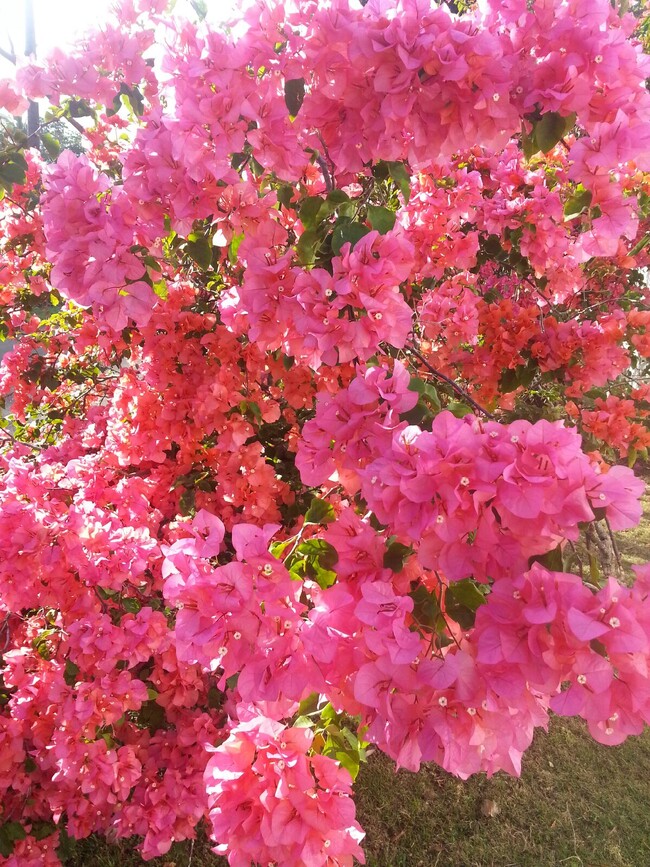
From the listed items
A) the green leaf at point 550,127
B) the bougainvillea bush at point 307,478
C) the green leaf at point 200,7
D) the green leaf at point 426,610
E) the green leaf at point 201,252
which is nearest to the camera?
the bougainvillea bush at point 307,478

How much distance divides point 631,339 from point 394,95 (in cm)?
175

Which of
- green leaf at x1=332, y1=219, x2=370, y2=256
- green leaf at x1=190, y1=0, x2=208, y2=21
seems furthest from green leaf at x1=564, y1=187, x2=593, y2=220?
green leaf at x1=190, y1=0, x2=208, y2=21

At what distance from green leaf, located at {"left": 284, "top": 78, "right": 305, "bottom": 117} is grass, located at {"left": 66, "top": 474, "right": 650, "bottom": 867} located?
2568 millimetres

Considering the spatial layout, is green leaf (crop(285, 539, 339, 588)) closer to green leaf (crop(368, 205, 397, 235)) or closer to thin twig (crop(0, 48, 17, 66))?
green leaf (crop(368, 205, 397, 235))

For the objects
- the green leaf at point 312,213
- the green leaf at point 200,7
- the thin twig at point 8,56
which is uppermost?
the thin twig at point 8,56

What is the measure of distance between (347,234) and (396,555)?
63 centimetres

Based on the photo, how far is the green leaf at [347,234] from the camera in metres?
1.15

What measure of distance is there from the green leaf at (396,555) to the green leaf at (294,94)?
0.88 metres

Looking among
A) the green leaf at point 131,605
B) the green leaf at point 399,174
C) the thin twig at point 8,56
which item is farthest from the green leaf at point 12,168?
the green leaf at point 131,605

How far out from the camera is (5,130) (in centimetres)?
184

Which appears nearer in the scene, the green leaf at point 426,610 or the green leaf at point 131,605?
the green leaf at point 426,610

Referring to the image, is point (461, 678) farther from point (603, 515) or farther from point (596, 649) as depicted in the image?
point (603, 515)

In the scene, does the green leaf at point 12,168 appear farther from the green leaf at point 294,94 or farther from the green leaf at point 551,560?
the green leaf at point 551,560

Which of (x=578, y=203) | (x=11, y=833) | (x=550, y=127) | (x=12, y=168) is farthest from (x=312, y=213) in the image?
(x=11, y=833)
